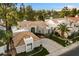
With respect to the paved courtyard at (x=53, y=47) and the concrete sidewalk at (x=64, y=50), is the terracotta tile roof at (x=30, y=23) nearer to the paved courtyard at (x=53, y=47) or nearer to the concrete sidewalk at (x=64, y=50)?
the paved courtyard at (x=53, y=47)

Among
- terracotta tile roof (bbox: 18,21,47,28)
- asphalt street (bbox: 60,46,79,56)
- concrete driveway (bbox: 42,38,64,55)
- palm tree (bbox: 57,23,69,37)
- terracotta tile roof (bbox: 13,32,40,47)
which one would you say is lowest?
asphalt street (bbox: 60,46,79,56)

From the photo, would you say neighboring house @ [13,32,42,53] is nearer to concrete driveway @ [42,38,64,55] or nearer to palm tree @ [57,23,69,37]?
concrete driveway @ [42,38,64,55]

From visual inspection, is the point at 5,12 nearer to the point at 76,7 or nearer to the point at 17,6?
the point at 17,6

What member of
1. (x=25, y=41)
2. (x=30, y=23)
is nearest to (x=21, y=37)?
(x=25, y=41)

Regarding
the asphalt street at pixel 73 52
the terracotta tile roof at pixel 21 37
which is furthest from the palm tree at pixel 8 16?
the asphalt street at pixel 73 52

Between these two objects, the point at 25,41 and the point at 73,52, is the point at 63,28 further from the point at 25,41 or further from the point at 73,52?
the point at 25,41

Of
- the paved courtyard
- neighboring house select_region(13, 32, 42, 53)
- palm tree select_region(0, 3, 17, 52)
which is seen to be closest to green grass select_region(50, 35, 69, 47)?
the paved courtyard
